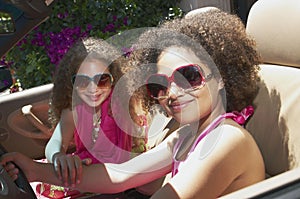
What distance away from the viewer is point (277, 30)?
1828 millimetres

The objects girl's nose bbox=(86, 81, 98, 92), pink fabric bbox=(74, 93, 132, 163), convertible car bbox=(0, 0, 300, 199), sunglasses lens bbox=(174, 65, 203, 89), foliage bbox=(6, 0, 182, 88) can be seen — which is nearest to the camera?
convertible car bbox=(0, 0, 300, 199)

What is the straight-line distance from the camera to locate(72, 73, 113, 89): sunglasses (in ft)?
6.22

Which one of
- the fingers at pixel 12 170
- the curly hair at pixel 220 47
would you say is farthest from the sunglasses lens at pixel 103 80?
the fingers at pixel 12 170

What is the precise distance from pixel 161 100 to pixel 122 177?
37 centimetres

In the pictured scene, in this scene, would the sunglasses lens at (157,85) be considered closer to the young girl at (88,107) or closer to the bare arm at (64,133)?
the young girl at (88,107)

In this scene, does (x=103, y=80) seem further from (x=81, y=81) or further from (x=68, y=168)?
(x=68, y=168)

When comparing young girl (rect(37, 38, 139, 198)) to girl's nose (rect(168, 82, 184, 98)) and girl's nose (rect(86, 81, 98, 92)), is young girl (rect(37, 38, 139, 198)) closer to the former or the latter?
girl's nose (rect(86, 81, 98, 92))

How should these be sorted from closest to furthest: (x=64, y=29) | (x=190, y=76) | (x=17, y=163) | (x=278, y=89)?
(x=190, y=76) → (x=17, y=163) → (x=278, y=89) → (x=64, y=29)

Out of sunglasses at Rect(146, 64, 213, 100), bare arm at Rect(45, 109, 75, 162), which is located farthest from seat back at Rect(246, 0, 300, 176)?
bare arm at Rect(45, 109, 75, 162)

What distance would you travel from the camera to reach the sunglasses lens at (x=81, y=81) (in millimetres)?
1900

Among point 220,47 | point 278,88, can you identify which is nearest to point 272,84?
point 278,88

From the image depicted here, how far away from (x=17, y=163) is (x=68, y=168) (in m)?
0.17

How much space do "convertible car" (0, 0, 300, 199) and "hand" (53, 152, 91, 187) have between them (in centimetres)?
17

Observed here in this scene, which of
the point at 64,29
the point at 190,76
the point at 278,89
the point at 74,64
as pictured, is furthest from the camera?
the point at 64,29
